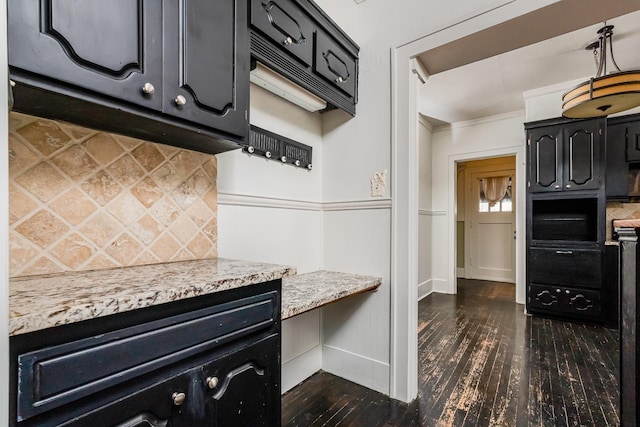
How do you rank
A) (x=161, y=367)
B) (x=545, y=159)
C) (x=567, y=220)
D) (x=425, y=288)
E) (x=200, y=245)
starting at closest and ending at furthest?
(x=161, y=367) < (x=200, y=245) < (x=545, y=159) < (x=567, y=220) < (x=425, y=288)

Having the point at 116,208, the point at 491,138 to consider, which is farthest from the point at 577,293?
the point at 116,208

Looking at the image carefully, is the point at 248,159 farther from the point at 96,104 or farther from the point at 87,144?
the point at 96,104

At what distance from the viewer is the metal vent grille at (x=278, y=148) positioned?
171cm

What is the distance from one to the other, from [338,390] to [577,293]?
9.47 feet

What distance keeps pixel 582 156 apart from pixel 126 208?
4.08m

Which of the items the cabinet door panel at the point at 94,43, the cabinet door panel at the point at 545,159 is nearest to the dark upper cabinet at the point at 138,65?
the cabinet door panel at the point at 94,43

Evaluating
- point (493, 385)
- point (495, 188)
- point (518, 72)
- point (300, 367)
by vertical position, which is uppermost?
point (518, 72)

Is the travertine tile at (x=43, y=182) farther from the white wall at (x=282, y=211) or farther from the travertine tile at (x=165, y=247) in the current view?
the white wall at (x=282, y=211)

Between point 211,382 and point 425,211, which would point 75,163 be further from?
point 425,211

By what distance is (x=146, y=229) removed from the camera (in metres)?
1.22

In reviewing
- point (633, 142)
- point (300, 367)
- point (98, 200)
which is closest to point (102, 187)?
point (98, 200)

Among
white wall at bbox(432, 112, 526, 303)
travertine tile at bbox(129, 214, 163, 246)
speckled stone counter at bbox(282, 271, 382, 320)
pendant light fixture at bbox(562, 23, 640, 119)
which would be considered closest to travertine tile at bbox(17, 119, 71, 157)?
travertine tile at bbox(129, 214, 163, 246)

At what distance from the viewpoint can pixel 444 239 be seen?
468 centimetres

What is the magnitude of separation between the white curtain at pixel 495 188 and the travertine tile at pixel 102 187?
234 inches
